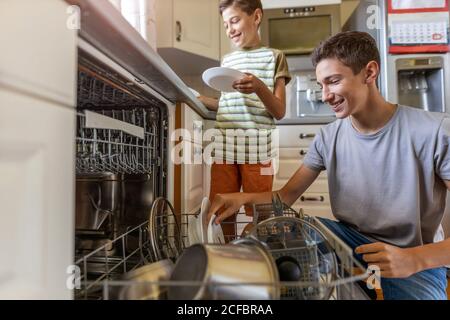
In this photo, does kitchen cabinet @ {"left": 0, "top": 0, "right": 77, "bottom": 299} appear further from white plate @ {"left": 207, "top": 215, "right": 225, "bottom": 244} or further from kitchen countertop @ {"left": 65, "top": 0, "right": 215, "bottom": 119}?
white plate @ {"left": 207, "top": 215, "right": 225, "bottom": 244}

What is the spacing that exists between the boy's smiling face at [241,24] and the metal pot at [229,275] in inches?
38.8

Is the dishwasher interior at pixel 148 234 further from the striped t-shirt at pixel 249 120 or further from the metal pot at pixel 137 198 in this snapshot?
the striped t-shirt at pixel 249 120

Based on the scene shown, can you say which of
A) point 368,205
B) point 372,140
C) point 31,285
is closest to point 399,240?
point 368,205

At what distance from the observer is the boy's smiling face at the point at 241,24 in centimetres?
125

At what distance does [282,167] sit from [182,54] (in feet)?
3.18

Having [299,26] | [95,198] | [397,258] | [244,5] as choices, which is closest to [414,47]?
[299,26]

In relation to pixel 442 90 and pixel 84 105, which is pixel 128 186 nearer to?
pixel 84 105

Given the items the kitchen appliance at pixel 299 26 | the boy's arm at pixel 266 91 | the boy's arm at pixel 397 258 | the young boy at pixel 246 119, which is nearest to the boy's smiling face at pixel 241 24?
the young boy at pixel 246 119

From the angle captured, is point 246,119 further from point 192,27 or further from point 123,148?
point 192,27

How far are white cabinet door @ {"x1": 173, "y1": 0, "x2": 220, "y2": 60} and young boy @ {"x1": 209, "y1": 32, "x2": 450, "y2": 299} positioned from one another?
128cm

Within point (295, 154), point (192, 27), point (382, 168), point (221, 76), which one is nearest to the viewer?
point (382, 168)

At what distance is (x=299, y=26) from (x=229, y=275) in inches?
76.8

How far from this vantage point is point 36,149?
40cm

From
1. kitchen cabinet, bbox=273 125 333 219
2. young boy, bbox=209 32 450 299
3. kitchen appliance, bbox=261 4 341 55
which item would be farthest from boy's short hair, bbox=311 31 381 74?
kitchen appliance, bbox=261 4 341 55
